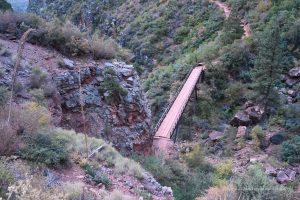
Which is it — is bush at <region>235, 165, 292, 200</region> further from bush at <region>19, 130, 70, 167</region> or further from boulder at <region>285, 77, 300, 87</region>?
boulder at <region>285, 77, 300, 87</region>

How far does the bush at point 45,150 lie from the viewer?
7.92 m

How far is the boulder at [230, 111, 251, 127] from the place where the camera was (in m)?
23.0

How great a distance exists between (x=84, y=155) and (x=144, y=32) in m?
36.3

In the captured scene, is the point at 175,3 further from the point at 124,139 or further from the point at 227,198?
the point at 227,198

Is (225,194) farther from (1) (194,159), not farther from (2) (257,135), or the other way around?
(2) (257,135)

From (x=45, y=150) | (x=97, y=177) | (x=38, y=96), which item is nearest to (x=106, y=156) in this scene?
(x=97, y=177)

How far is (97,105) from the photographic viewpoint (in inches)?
582

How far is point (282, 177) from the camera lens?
56.2 ft

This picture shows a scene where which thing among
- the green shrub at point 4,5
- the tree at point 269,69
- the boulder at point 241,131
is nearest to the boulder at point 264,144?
the boulder at point 241,131

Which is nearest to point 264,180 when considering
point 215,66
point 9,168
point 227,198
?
point 227,198

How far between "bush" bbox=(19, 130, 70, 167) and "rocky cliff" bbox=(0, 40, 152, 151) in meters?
4.16

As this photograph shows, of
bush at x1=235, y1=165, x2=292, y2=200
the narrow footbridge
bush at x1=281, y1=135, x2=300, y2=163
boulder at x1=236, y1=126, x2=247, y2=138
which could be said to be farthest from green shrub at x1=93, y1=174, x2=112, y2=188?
boulder at x1=236, y1=126, x2=247, y2=138

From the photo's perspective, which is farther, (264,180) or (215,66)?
(215,66)

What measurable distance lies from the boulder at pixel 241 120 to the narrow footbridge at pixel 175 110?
3205 mm
